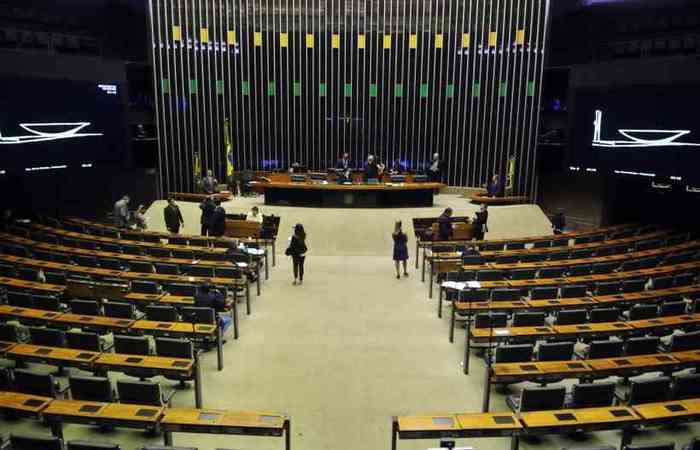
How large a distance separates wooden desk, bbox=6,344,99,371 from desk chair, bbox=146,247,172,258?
4.56 metres

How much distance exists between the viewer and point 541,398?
5.58m

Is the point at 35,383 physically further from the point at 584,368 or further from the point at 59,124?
the point at 59,124

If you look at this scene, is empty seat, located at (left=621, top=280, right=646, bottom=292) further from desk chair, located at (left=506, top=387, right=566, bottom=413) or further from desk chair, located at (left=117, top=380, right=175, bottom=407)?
desk chair, located at (left=117, top=380, right=175, bottom=407)

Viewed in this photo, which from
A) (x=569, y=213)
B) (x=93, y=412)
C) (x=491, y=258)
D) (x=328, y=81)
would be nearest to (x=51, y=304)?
(x=93, y=412)

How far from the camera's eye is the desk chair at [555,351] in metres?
6.64

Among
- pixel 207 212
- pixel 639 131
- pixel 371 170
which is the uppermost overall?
pixel 639 131

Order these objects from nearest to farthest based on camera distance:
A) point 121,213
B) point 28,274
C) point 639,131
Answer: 1. point 28,274
2. point 121,213
3. point 639,131

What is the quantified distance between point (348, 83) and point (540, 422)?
1790 centimetres

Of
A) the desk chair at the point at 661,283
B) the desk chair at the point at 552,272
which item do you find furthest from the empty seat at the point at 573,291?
the desk chair at the point at 661,283

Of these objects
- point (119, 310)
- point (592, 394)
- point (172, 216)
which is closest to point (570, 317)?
point (592, 394)

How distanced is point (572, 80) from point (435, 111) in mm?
5765

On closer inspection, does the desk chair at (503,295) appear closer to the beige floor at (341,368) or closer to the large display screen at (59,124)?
the beige floor at (341,368)

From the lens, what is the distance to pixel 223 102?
20.5 meters

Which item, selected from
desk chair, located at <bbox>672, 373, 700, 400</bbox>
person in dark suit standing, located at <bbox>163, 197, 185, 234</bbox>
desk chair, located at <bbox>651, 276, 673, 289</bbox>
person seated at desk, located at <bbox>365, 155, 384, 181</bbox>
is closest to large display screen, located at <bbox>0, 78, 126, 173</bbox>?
person in dark suit standing, located at <bbox>163, 197, 185, 234</bbox>
